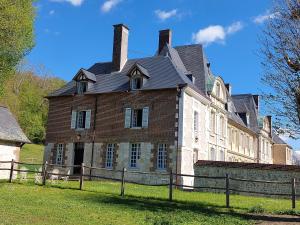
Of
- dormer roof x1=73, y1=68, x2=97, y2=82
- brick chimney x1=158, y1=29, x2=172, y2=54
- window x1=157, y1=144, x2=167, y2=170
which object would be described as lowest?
window x1=157, y1=144, x2=167, y2=170

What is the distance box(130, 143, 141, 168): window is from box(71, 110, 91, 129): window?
162 inches

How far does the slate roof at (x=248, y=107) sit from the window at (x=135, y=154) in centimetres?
1787

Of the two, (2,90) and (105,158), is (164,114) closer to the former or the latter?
(105,158)

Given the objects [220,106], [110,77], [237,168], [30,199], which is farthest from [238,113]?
[30,199]

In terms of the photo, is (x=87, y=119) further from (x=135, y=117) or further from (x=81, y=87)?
(x=135, y=117)

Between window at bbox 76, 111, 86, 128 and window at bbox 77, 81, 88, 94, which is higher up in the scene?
window at bbox 77, 81, 88, 94

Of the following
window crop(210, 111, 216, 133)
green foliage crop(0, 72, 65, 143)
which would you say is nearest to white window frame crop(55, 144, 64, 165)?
window crop(210, 111, 216, 133)

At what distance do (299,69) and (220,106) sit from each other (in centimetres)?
1758

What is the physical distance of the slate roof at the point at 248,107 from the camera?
42.8 metres

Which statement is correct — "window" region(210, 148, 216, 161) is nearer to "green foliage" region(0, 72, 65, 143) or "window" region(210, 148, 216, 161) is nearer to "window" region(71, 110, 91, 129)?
"window" region(71, 110, 91, 129)

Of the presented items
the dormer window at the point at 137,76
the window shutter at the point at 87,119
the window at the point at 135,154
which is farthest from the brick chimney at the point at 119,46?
the window at the point at 135,154

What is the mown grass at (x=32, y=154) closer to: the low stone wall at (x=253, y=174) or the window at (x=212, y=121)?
the window at (x=212, y=121)

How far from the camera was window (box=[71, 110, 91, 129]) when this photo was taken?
95.8 feet

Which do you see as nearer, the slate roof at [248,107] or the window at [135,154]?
the window at [135,154]
